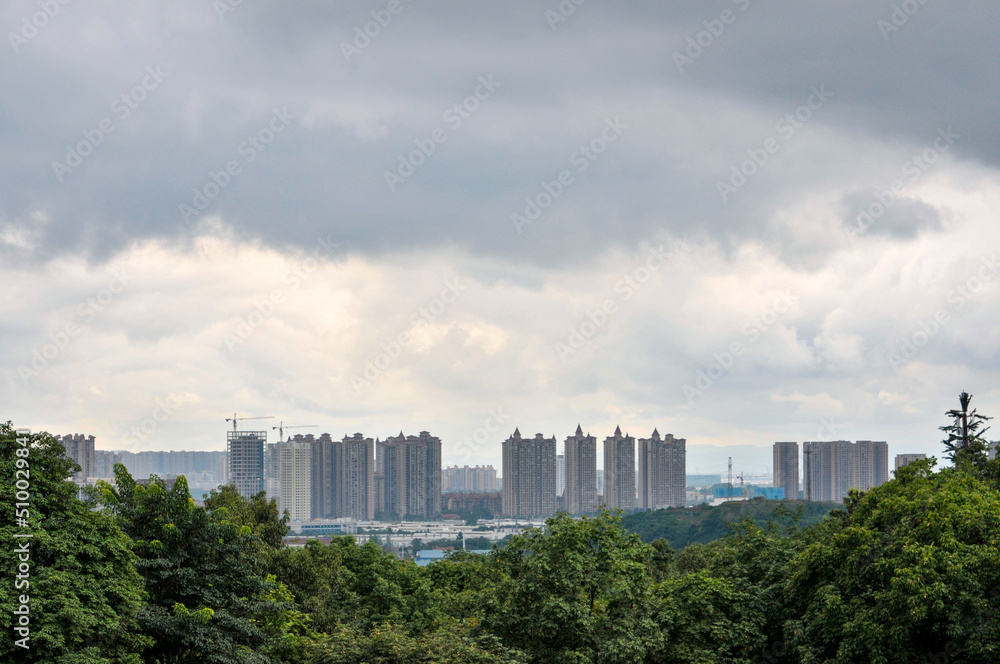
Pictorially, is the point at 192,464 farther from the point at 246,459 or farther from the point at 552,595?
the point at 552,595

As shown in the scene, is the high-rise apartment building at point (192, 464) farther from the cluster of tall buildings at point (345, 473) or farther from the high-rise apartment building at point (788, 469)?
the high-rise apartment building at point (788, 469)

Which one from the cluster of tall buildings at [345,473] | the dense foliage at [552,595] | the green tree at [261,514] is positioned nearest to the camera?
the dense foliage at [552,595]

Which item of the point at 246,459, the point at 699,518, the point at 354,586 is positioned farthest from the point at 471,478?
the point at 354,586

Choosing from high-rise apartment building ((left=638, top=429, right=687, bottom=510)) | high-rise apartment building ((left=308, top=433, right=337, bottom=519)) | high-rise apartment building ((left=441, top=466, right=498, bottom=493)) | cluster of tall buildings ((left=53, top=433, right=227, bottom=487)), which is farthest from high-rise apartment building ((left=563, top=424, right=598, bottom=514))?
high-rise apartment building ((left=441, top=466, right=498, bottom=493))

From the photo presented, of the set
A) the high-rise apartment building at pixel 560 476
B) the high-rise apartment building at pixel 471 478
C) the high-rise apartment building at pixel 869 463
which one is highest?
the high-rise apartment building at pixel 869 463

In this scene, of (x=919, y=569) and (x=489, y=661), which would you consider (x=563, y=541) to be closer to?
(x=489, y=661)

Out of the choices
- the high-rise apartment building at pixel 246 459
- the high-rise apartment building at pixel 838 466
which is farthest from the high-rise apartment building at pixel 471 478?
the high-rise apartment building at pixel 838 466
